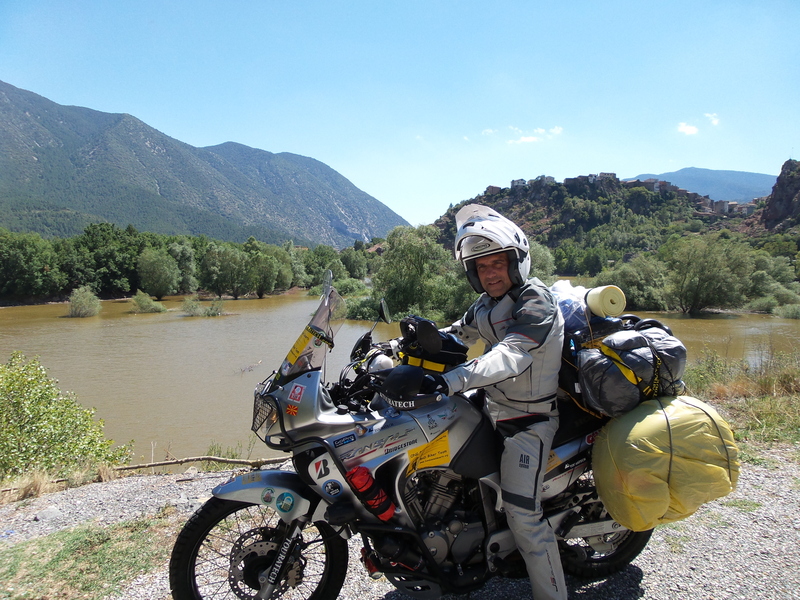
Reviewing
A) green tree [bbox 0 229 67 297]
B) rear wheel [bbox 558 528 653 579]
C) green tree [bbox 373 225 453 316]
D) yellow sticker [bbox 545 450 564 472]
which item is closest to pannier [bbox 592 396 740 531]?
yellow sticker [bbox 545 450 564 472]

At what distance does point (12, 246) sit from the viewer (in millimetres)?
48969

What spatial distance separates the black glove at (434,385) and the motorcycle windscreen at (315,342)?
21.8 inches

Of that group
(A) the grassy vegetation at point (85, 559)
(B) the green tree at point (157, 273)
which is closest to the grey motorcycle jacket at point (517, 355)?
(A) the grassy vegetation at point (85, 559)

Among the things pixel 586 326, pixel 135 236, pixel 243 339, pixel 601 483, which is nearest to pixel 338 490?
pixel 601 483

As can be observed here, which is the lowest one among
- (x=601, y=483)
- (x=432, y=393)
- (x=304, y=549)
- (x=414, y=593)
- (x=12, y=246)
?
(x=414, y=593)

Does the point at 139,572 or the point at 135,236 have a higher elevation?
the point at 135,236

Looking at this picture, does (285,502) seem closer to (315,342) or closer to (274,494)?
(274,494)

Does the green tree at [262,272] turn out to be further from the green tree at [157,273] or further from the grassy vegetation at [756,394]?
the grassy vegetation at [756,394]

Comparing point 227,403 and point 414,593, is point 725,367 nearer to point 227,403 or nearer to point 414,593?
point 414,593

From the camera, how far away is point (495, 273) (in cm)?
265

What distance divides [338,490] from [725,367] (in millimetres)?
10180

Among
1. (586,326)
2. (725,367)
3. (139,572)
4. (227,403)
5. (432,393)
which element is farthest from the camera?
(227,403)

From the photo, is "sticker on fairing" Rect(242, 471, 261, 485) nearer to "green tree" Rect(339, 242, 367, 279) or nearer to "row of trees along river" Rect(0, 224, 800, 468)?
"row of trees along river" Rect(0, 224, 800, 468)

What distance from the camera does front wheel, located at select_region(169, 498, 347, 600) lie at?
2311 mm
